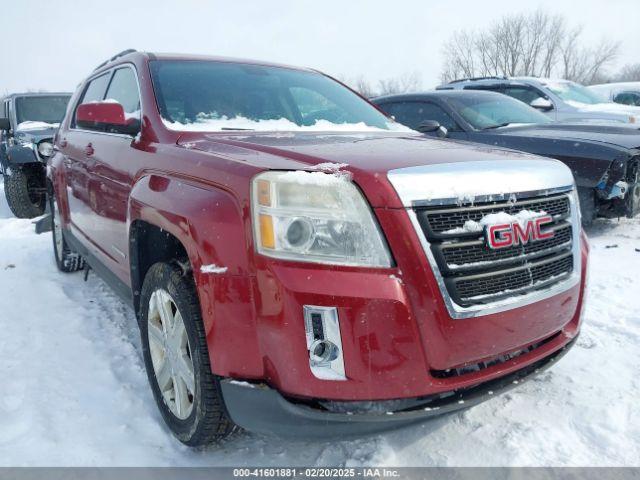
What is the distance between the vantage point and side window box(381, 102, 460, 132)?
5461 millimetres

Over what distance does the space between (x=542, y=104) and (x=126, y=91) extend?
6.32 metres

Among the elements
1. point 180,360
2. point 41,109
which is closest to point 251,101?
point 180,360

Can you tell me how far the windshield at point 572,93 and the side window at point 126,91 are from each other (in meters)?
6.82

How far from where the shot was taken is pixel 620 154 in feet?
14.2

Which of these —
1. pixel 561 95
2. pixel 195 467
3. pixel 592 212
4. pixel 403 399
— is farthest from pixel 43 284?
pixel 561 95

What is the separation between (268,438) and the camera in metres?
2.08

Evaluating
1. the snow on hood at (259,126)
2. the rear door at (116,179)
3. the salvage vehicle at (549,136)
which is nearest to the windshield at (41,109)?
the salvage vehicle at (549,136)

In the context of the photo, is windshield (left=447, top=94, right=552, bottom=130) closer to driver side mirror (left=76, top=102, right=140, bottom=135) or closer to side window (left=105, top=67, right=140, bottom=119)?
side window (left=105, top=67, right=140, bottom=119)

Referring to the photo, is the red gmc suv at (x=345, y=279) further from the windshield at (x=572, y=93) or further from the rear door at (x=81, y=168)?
the windshield at (x=572, y=93)

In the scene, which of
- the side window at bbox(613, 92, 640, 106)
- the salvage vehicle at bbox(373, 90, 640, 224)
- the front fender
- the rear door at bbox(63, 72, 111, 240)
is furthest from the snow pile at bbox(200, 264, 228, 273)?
the side window at bbox(613, 92, 640, 106)

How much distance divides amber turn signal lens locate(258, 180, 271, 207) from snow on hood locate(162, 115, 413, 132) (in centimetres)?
88

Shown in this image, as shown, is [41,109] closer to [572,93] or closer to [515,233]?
[515,233]

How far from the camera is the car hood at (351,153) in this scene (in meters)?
1.59

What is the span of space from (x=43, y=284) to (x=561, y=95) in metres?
7.55
